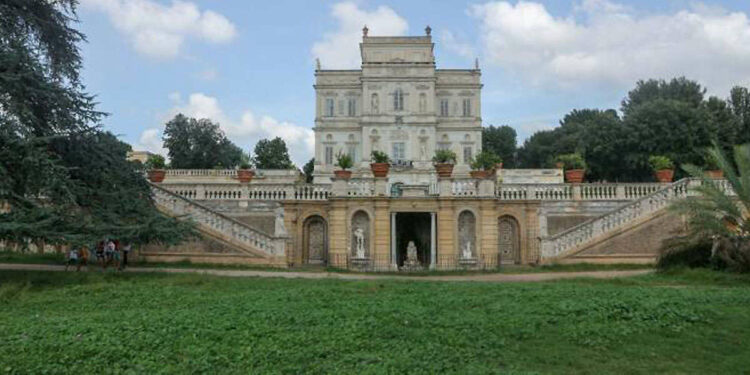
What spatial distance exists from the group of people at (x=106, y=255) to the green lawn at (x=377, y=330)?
17.0 ft

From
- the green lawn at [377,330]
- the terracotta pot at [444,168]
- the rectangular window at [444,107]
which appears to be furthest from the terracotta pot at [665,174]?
the rectangular window at [444,107]

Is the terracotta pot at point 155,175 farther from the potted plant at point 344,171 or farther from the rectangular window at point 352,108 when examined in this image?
the rectangular window at point 352,108

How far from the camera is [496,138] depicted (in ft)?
252

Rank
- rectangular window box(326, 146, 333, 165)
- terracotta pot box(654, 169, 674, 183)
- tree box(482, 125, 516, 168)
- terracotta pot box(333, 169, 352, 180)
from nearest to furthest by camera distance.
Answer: terracotta pot box(333, 169, 352, 180)
terracotta pot box(654, 169, 674, 183)
rectangular window box(326, 146, 333, 165)
tree box(482, 125, 516, 168)

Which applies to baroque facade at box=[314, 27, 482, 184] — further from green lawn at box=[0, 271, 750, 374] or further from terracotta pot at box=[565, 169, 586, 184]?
green lawn at box=[0, 271, 750, 374]

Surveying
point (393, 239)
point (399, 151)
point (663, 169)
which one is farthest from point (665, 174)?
point (399, 151)

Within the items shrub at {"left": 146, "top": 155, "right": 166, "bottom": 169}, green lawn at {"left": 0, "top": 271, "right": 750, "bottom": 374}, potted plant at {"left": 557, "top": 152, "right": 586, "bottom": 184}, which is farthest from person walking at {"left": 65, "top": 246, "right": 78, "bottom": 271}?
potted plant at {"left": 557, "top": 152, "right": 586, "bottom": 184}

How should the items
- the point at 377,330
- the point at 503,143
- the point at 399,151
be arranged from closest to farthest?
the point at 377,330
the point at 399,151
the point at 503,143

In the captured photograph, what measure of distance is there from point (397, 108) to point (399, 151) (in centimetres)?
442

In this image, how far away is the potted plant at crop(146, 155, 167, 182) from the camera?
2512 cm

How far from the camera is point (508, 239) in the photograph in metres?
23.0

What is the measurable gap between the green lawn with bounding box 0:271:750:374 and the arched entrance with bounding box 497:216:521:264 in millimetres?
9876

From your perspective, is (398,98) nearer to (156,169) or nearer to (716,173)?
(156,169)

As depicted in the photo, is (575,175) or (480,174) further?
(575,175)
